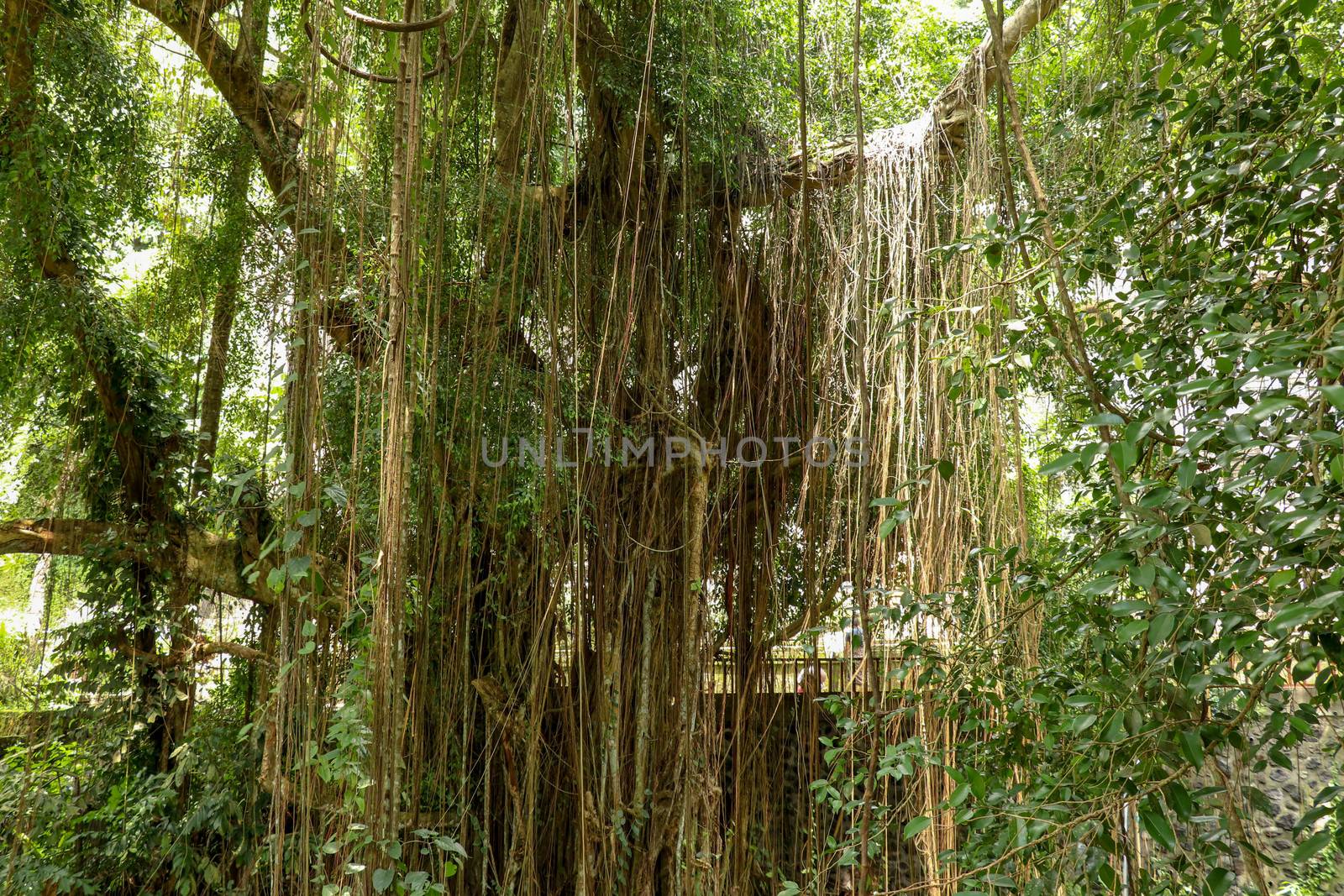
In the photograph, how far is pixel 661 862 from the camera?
3070 millimetres

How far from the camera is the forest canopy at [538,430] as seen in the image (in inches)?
67.4

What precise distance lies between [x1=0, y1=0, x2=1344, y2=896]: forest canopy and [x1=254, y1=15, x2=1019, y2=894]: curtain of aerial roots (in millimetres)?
20

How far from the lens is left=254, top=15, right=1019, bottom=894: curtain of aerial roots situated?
7.86ft

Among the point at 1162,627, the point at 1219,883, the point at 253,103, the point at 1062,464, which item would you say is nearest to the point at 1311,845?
the point at 1219,883

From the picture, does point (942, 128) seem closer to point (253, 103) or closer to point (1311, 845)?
point (253, 103)

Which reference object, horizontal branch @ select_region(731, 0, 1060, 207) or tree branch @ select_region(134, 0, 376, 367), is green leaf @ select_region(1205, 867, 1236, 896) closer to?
horizontal branch @ select_region(731, 0, 1060, 207)

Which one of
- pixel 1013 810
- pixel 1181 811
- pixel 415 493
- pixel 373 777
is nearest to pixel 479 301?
pixel 415 493

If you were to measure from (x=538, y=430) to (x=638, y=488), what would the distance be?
20.1 inches

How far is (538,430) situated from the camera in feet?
9.07

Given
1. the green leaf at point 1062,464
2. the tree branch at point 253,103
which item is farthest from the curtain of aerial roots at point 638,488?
the green leaf at point 1062,464

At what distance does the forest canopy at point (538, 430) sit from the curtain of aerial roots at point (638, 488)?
0.02 metres

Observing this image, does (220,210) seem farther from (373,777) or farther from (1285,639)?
(1285,639)

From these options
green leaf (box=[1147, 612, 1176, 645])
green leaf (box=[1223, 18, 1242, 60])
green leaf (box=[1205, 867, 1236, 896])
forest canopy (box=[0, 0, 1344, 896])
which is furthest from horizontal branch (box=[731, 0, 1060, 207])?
green leaf (box=[1205, 867, 1236, 896])

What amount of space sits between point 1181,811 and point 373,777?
1.16 m
